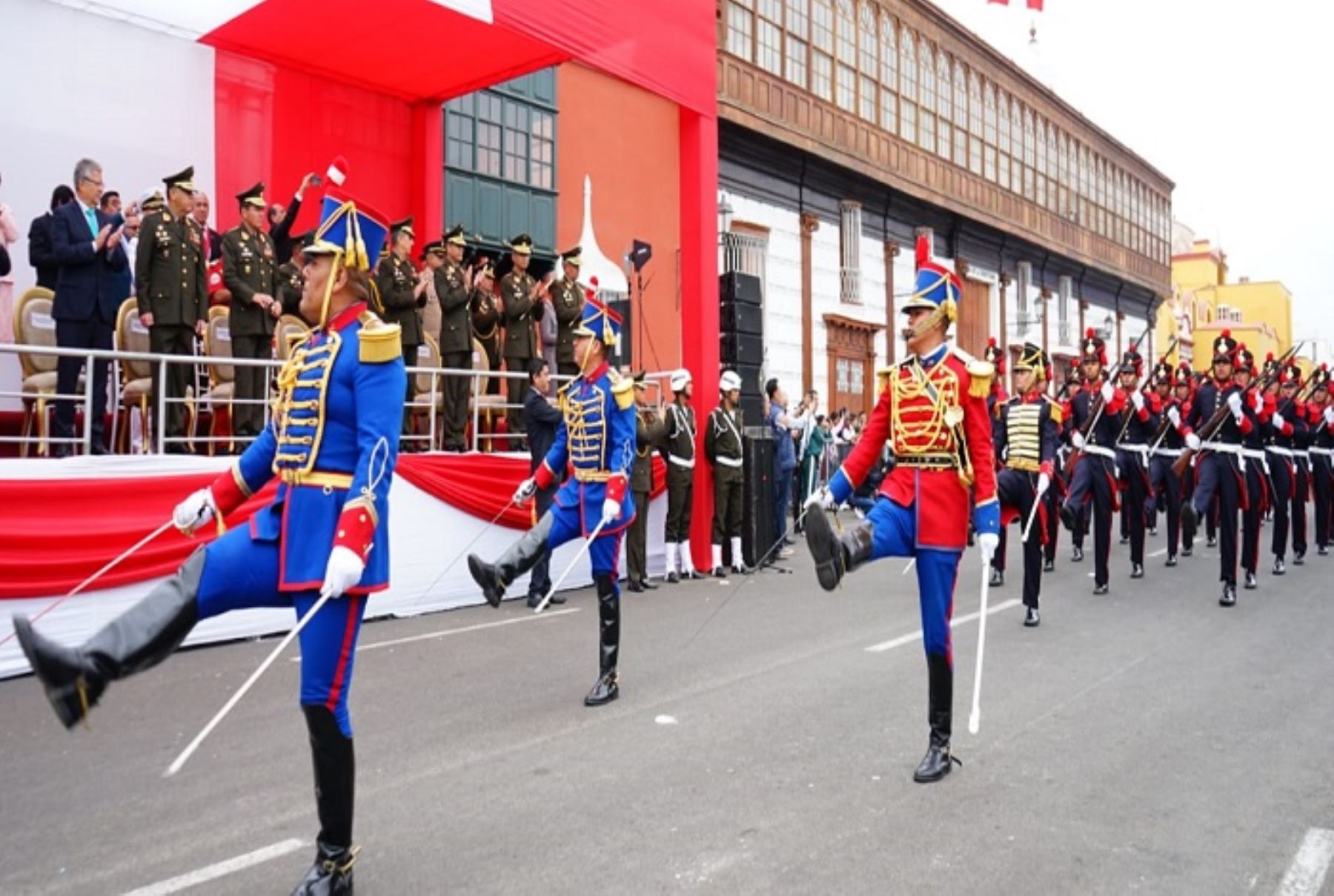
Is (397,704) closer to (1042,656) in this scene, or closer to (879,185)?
(1042,656)

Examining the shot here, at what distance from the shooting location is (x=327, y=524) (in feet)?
12.7

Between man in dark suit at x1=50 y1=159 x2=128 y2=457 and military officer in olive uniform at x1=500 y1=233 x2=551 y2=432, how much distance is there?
13.8ft

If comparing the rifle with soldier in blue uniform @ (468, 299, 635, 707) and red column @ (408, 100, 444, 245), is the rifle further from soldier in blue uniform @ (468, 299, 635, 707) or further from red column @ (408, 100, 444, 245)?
red column @ (408, 100, 444, 245)

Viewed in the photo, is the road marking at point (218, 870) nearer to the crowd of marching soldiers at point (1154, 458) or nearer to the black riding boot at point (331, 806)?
the black riding boot at point (331, 806)

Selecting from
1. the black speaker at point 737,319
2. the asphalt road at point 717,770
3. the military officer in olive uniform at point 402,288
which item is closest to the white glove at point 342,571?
the asphalt road at point 717,770

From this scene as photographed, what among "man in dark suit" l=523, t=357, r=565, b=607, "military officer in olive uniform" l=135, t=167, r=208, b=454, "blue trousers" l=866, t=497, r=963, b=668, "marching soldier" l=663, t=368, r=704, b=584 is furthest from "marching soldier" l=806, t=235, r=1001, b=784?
"marching soldier" l=663, t=368, r=704, b=584

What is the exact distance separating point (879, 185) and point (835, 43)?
12.3ft

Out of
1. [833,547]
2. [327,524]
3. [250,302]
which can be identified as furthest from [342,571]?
[250,302]

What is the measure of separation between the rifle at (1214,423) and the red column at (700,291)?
5.47 meters

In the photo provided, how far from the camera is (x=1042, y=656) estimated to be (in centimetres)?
797

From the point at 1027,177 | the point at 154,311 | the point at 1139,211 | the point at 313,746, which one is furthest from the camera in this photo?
the point at 1139,211

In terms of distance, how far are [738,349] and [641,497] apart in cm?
311

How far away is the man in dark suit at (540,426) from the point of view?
10891 millimetres

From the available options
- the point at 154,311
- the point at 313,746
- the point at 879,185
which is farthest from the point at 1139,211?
the point at 313,746
